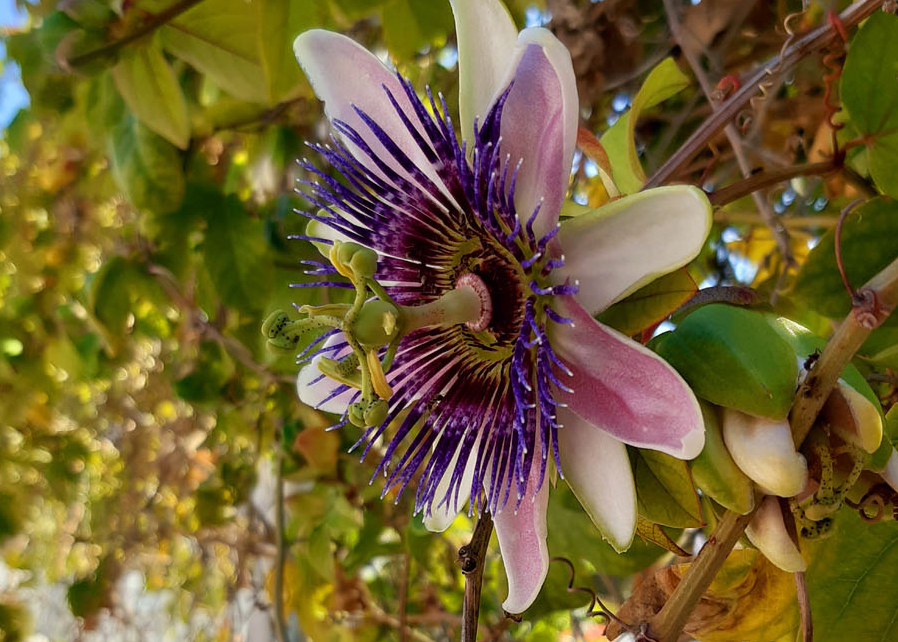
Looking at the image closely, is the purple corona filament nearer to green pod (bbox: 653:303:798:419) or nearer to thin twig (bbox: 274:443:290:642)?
green pod (bbox: 653:303:798:419)

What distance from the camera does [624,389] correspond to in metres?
0.47

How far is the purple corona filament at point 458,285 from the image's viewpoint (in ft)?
1.71

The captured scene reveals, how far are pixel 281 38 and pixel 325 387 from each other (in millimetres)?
486

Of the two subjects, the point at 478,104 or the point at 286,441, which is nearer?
the point at 478,104

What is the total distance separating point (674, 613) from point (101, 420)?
2.65 meters

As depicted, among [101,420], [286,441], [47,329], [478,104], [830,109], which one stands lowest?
[101,420]

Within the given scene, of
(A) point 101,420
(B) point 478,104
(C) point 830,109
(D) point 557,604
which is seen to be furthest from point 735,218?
(A) point 101,420

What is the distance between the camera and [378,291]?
0.55 metres

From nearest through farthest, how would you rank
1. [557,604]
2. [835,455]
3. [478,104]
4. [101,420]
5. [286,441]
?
[835,455]
[478,104]
[557,604]
[286,441]
[101,420]

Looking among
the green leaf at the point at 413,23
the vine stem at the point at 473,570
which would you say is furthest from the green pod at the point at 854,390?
the green leaf at the point at 413,23

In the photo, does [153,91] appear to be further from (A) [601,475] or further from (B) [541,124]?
(A) [601,475]

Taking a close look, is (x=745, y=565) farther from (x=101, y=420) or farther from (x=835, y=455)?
(x=101, y=420)

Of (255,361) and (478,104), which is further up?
(478,104)

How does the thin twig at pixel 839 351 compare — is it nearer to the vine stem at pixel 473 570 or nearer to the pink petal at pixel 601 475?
the pink petal at pixel 601 475
